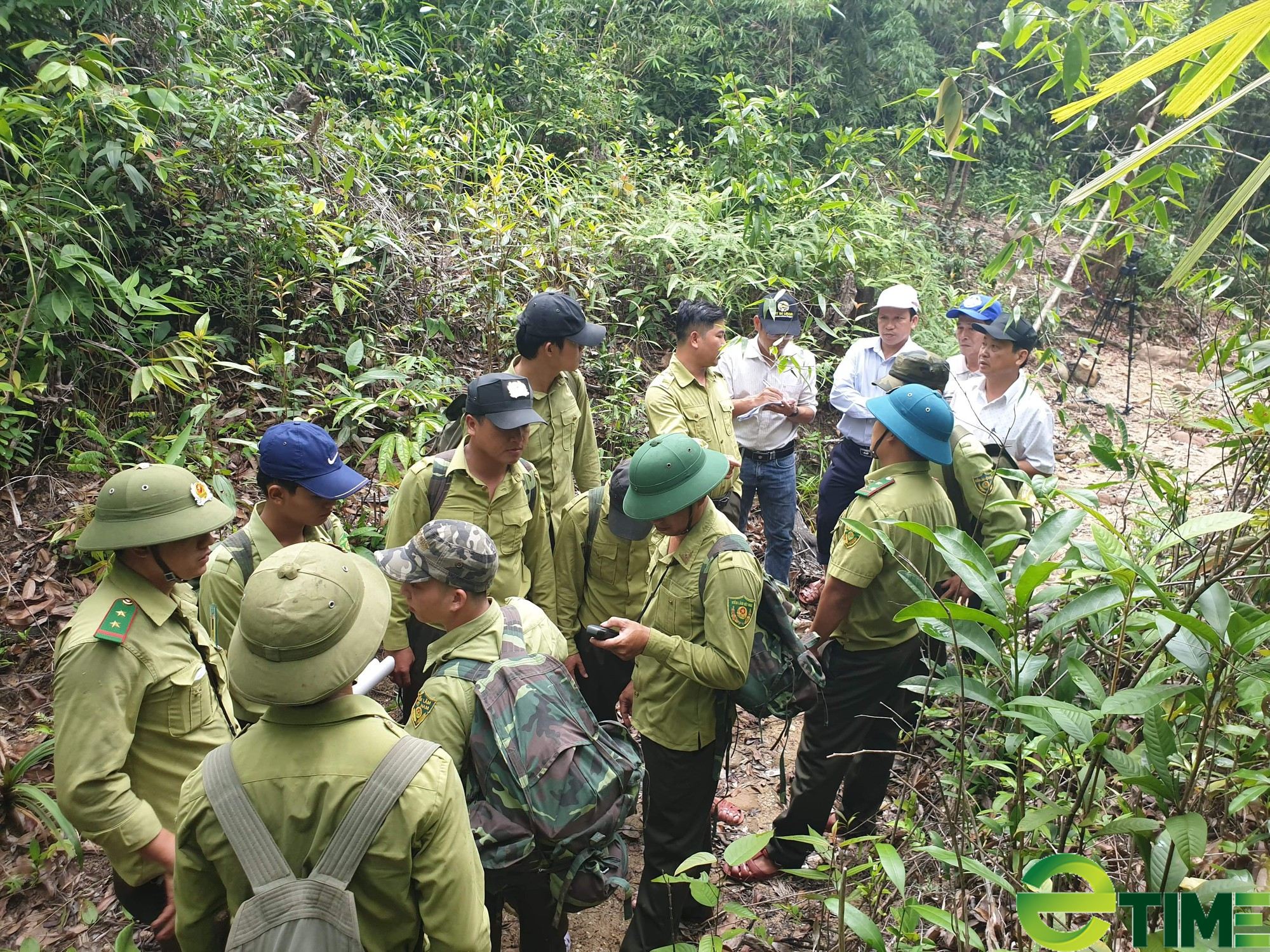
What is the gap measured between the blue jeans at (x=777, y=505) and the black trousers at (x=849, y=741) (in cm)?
193

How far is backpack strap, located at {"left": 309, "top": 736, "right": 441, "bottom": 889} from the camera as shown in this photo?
1711mm

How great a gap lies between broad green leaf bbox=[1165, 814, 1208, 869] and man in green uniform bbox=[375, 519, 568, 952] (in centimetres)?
166

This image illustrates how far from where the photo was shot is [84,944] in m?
3.16

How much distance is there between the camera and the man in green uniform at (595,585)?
3.68 metres

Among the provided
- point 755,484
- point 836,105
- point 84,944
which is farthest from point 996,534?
point 836,105

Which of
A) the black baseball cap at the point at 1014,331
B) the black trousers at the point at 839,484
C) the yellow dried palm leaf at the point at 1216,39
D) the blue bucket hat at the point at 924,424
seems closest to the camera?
the yellow dried palm leaf at the point at 1216,39

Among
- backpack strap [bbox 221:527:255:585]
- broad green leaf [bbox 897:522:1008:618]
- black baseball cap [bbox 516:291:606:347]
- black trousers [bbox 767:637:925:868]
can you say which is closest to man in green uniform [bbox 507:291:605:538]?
black baseball cap [bbox 516:291:606:347]

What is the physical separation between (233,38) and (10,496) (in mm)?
4277

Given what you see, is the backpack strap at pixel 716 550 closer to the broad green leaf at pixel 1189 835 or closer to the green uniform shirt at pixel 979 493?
the green uniform shirt at pixel 979 493

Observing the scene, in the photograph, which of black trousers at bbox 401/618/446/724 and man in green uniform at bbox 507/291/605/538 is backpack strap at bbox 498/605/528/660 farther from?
man in green uniform at bbox 507/291/605/538

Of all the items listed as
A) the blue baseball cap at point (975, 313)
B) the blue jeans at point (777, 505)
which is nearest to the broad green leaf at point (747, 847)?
the blue baseball cap at point (975, 313)

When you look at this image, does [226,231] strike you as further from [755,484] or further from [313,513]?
[755,484]

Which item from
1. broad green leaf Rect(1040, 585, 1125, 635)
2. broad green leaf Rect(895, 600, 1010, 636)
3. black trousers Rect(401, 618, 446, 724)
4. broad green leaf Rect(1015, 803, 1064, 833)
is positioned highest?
broad green leaf Rect(895, 600, 1010, 636)

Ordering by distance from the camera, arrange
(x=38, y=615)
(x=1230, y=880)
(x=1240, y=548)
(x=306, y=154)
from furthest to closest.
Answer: (x=306, y=154) < (x=38, y=615) < (x=1240, y=548) < (x=1230, y=880)
